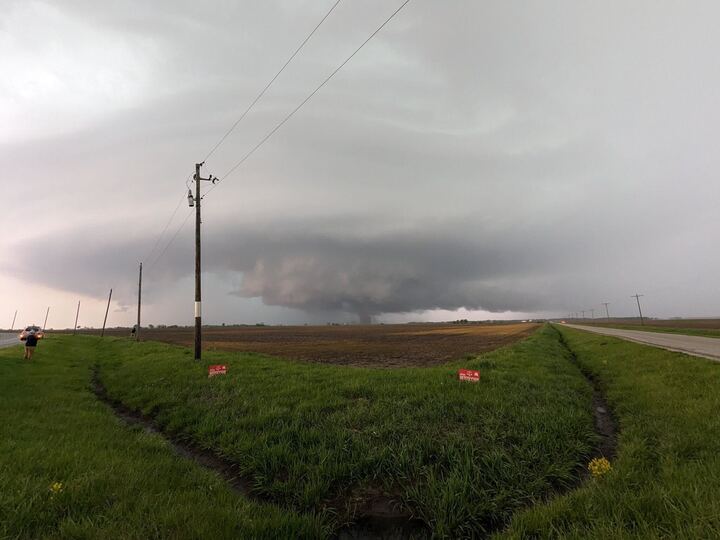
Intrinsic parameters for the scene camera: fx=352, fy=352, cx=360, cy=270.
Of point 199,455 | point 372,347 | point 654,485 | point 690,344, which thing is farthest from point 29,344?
point 690,344

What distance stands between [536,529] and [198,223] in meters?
22.2

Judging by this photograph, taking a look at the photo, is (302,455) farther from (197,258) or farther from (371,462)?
(197,258)

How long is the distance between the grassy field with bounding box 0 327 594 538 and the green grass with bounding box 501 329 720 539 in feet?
2.67

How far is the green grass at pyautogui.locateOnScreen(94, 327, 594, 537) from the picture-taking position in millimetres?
5949

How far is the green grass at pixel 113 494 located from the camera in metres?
4.48

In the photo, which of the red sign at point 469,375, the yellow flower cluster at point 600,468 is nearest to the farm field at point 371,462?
the yellow flower cluster at point 600,468

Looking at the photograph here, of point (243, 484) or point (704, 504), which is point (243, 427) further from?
point (704, 504)

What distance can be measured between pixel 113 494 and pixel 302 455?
318cm

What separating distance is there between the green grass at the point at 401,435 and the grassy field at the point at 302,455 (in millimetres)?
33

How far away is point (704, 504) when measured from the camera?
14.9 ft

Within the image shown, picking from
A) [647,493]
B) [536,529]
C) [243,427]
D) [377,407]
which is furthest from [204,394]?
[647,493]

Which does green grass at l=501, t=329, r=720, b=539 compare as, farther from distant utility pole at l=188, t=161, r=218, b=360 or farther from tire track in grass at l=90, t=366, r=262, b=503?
distant utility pole at l=188, t=161, r=218, b=360

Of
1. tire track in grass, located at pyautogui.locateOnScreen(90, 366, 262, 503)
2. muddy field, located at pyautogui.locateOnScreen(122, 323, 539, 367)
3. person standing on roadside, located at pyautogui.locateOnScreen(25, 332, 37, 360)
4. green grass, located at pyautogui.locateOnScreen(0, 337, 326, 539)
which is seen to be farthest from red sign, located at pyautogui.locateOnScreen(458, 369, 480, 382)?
person standing on roadside, located at pyautogui.locateOnScreen(25, 332, 37, 360)

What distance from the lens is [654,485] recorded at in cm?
531
